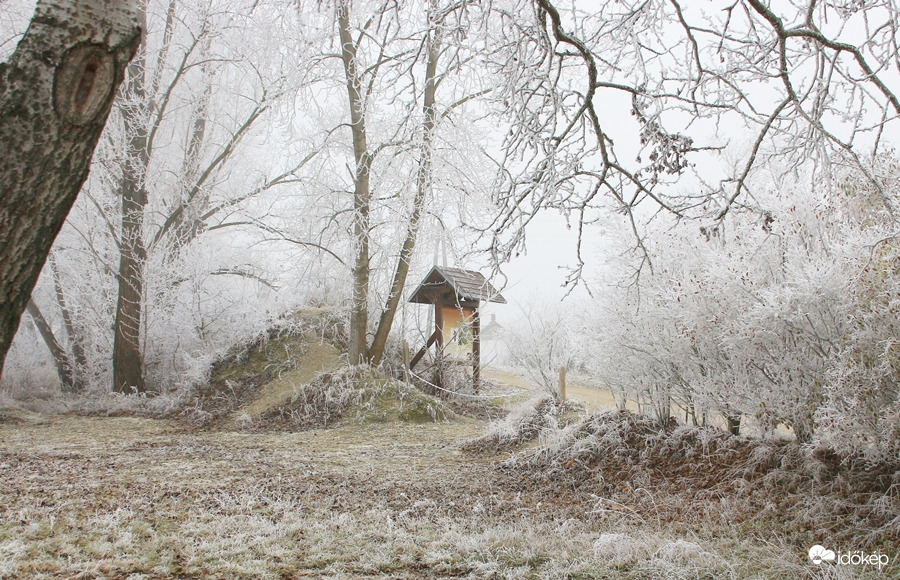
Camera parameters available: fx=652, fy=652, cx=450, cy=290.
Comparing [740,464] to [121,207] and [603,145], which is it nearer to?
[603,145]

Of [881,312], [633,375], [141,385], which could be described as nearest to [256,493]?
[633,375]

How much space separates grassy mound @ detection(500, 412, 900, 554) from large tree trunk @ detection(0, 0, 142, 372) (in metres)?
3.49

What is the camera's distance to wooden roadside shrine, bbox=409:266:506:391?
1073 cm

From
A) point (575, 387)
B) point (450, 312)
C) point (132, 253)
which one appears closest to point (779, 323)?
point (450, 312)

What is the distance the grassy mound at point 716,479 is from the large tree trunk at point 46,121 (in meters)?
3.49

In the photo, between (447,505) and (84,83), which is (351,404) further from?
(84,83)

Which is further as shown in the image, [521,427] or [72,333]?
[72,333]

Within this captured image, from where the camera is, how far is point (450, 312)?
35.8 feet

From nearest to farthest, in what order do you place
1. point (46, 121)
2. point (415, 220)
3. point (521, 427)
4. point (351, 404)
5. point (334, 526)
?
1. point (46, 121)
2. point (334, 526)
3. point (521, 427)
4. point (351, 404)
5. point (415, 220)

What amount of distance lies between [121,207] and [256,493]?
7728 mm

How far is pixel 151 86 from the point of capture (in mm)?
10617

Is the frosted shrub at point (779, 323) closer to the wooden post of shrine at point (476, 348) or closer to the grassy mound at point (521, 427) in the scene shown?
the grassy mound at point (521, 427)

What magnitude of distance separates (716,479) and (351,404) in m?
5.69

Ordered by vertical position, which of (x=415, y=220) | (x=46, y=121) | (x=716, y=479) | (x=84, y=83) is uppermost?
(x=415, y=220)
